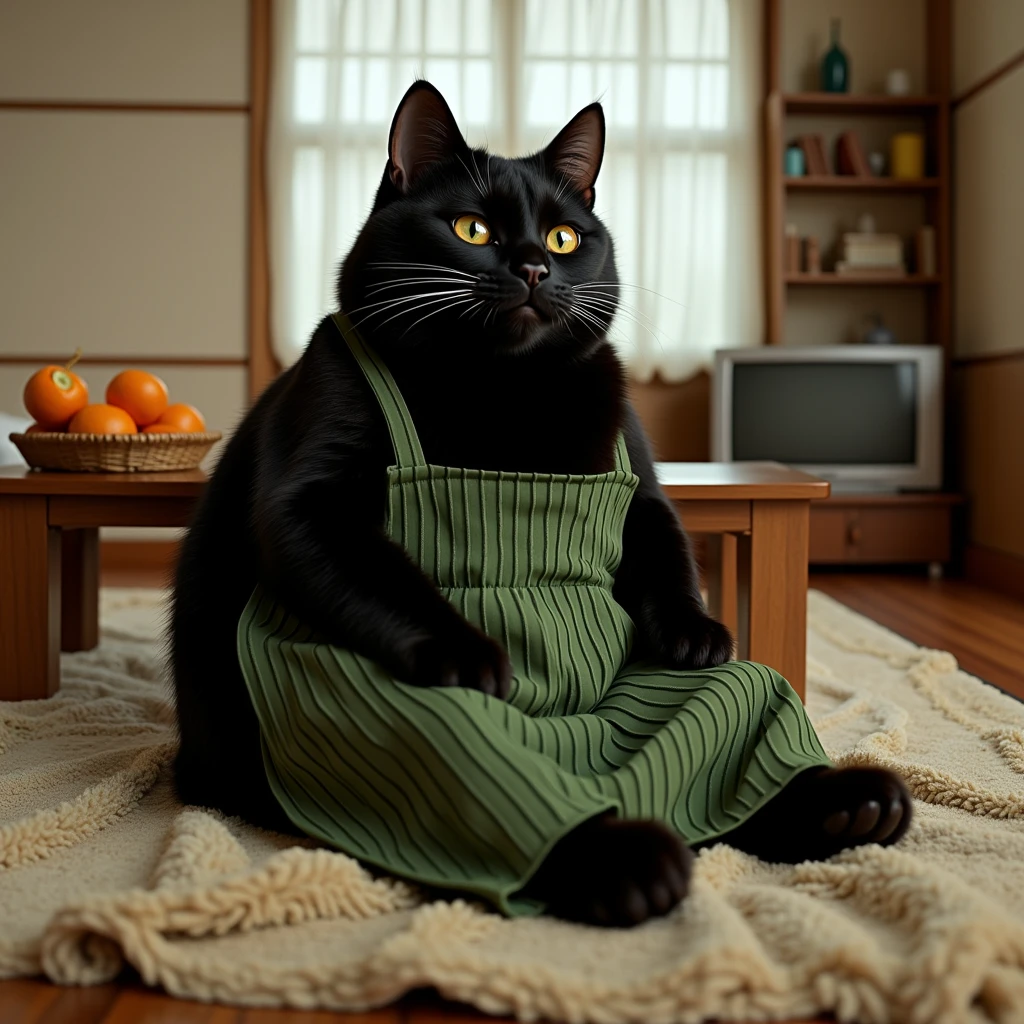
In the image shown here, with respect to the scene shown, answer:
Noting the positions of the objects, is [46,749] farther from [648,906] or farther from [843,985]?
[843,985]

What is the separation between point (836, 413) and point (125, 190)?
2.77m

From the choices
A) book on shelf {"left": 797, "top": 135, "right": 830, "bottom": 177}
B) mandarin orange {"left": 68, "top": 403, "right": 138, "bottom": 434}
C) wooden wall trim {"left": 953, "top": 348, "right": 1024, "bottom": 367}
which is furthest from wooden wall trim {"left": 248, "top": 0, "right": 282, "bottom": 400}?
wooden wall trim {"left": 953, "top": 348, "right": 1024, "bottom": 367}

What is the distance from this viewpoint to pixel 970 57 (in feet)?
13.2

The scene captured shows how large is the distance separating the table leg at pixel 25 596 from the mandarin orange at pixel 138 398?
0.91ft

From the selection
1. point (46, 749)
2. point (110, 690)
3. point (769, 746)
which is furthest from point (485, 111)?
point (769, 746)

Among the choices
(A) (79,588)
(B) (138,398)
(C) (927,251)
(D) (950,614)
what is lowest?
(D) (950,614)

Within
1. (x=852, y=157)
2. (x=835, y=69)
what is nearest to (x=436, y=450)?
(x=852, y=157)

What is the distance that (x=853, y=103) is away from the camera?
4211 mm

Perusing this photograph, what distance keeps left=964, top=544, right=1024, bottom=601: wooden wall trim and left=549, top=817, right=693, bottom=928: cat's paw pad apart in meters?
3.01

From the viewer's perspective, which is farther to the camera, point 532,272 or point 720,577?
point 720,577

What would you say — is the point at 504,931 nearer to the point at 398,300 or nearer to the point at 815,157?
the point at 398,300

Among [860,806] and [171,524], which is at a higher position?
[171,524]

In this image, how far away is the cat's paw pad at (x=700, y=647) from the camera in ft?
3.62

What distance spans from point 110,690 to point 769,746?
4.22 ft
